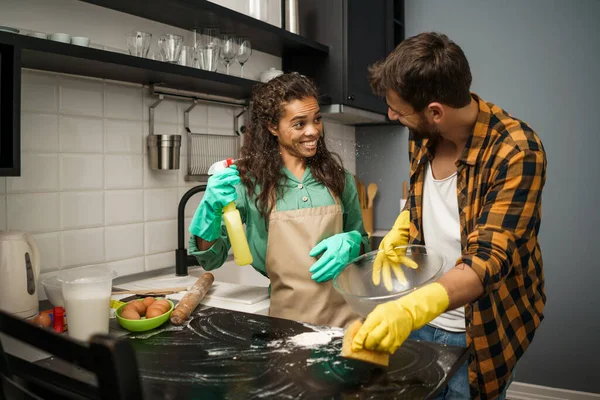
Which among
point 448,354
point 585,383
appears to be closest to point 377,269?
point 448,354

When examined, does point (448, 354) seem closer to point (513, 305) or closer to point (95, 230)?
point (513, 305)

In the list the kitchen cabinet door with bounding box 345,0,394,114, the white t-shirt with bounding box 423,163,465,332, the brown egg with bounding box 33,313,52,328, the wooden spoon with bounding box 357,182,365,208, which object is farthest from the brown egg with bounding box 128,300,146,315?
the wooden spoon with bounding box 357,182,365,208

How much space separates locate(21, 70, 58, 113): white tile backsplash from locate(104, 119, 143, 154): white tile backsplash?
0.20 metres

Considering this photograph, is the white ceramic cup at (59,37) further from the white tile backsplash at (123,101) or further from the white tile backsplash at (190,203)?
the white tile backsplash at (190,203)

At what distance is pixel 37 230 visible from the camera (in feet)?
5.16

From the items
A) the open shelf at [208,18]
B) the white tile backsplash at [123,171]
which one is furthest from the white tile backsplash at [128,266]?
A: the open shelf at [208,18]

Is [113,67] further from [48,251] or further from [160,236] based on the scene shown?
[160,236]

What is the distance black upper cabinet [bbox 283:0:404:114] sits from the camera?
2498 mm

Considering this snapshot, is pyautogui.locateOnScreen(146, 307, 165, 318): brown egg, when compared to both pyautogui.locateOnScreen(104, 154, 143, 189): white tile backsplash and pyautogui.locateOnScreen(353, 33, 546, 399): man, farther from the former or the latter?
pyautogui.locateOnScreen(104, 154, 143, 189): white tile backsplash

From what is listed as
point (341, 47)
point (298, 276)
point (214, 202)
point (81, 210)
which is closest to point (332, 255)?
point (298, 276)

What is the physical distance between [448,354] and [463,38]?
2427 mm

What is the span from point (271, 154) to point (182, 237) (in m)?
0.53

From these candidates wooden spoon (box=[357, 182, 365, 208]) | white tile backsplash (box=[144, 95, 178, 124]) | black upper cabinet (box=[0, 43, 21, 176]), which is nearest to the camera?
black upper cabinet (box=[0, 43, 21, 176])

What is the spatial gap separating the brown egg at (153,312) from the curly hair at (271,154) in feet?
1.51
